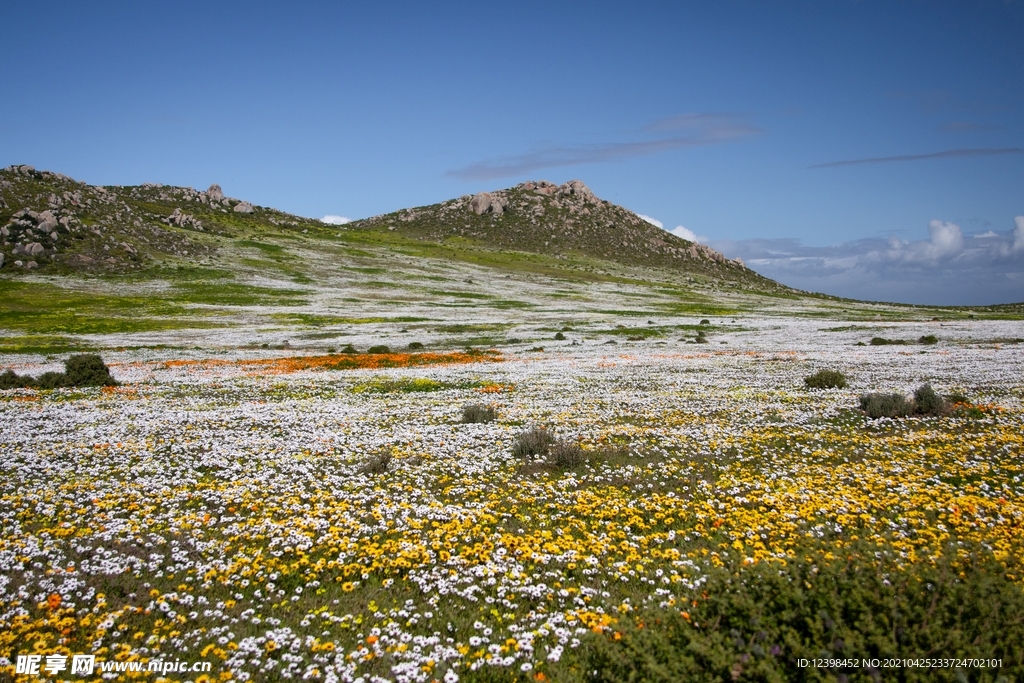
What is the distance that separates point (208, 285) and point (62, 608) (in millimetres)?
102870

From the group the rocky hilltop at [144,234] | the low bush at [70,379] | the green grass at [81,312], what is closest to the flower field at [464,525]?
the low bush at [70,379]

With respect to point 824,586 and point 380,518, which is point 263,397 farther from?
point 824,586

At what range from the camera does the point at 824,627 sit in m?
5.14

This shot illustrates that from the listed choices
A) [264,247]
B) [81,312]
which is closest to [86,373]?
[81,312]

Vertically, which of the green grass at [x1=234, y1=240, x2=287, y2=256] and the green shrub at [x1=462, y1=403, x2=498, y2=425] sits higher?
the green grass at [x1=234, y1=240, x2=287, y2=256]

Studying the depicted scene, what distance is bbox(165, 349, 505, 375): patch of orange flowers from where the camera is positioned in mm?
36594

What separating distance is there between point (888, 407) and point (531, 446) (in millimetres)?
12906

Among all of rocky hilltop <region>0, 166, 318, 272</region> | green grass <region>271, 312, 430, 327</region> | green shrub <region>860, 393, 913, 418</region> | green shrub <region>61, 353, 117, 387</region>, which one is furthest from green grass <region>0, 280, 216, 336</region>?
green shrub <region>860, 393, 913, 418</region>

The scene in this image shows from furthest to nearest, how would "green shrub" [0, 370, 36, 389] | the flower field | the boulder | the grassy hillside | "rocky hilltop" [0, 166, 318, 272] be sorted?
the boulder, "rocky hilltop" [0, 166, 318, 272], the grassy hillside, "green shrub" [0, 370, 36, 389], the flower field

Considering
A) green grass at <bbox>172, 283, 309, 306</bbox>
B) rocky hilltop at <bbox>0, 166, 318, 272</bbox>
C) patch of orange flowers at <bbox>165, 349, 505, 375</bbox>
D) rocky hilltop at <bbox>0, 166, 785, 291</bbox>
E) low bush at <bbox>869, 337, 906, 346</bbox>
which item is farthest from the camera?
rocky hilltop at <bbox>0, 166, 785, 291</bbox>

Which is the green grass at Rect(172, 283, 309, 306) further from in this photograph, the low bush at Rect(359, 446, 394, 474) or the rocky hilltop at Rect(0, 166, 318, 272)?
the low bush at Rect(359, 446, 394, 474)

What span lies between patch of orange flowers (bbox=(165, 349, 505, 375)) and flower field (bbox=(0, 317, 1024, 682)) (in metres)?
11.9

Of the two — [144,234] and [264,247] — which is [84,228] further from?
[264,247]

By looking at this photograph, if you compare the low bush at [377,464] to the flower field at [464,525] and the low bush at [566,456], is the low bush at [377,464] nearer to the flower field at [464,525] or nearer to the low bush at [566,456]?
the flower field at [464,525]
